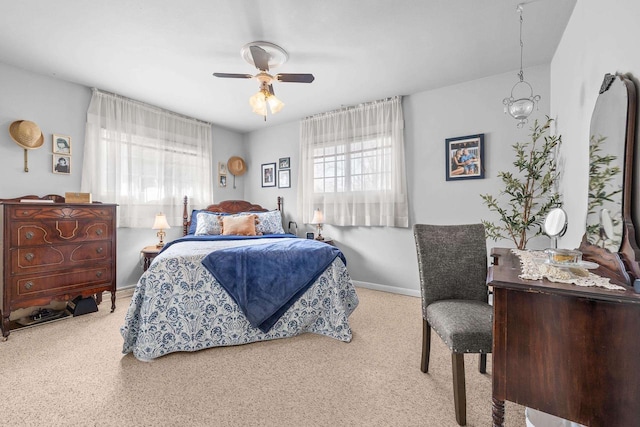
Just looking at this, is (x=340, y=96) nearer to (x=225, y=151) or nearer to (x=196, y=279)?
(x=225, y=151)

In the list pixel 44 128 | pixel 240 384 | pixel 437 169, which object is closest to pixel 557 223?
pixel 437 169

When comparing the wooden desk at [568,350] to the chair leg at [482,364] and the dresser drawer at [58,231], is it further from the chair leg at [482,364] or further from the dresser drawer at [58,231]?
the dresser drawer at [58,231]

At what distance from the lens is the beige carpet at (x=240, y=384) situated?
153 cm

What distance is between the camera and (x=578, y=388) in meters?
0.99

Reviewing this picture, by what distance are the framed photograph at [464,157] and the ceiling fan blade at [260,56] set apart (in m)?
2.25

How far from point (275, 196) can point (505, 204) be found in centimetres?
334

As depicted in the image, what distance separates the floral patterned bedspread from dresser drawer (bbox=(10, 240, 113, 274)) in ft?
4.01

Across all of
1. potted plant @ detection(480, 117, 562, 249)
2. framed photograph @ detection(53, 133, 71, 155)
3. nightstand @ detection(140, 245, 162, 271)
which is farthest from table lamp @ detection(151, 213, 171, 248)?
potted plant @ detection(480, 117, 562, 249)

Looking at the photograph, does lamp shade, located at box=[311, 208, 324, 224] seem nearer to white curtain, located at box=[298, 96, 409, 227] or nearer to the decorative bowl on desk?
white curtain, located at box=[298, 96, 409, 227]

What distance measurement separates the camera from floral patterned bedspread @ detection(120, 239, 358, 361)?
2109 mm

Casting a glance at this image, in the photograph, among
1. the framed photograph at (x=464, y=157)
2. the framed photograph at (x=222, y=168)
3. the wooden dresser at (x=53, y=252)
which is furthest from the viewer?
the framed photograph at (x=222, y=168)

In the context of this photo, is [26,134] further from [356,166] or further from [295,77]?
[356,166]

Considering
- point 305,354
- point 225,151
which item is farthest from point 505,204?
point 225,151

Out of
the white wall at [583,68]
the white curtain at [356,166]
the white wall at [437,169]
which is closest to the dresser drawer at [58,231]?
the white curtain at [356,166]
